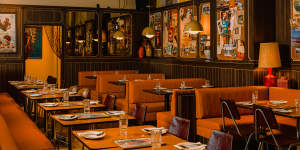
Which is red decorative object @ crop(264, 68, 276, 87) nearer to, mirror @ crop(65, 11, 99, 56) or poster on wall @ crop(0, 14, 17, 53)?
mirror @ crop(65, 11, 99, 56)

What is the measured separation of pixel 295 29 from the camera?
7.05 m

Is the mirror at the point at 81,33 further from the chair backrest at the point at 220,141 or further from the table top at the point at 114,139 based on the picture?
the chair backrest at the point at 220,141

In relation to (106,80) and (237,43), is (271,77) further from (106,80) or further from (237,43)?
(106,80)

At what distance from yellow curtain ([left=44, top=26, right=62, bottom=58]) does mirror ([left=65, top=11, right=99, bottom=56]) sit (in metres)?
0.63

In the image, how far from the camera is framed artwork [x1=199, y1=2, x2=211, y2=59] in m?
9.24

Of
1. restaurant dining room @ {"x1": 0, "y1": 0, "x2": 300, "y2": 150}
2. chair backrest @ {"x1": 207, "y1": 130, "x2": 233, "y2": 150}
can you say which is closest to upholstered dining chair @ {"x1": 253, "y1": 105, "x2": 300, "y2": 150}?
restaurant dining room @ {"x1": 0, "y1": 0, "x2": 300, "y2": 150}

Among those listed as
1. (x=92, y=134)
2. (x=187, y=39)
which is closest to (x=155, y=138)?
(x=92, y=134)

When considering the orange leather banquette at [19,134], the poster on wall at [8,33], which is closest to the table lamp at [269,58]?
the orange leather banquette at [19,134]

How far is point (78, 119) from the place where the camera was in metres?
4.40

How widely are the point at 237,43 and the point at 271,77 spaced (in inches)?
49.8

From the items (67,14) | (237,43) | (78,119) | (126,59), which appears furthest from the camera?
(126,59)

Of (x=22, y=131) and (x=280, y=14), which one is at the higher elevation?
(x=280, y=14)

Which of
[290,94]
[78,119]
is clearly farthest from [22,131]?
[290,94]

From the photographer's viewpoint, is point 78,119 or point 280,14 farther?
point 280,14
